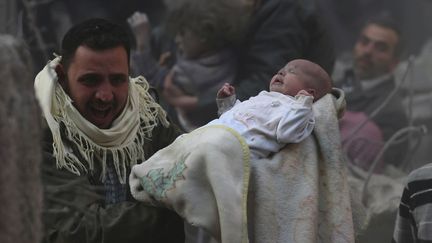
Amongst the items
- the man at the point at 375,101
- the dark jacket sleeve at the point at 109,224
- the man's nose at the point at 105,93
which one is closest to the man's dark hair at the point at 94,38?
the man's nose at the point at 105,93

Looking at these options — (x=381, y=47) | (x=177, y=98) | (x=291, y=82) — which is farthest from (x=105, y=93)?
(x=381, y=47)

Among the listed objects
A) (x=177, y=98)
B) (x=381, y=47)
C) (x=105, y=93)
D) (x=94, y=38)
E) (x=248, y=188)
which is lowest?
(x=177, y=98)

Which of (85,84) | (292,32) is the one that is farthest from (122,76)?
(292,32)

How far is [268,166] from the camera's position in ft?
12.3

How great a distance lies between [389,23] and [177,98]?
4.80ft

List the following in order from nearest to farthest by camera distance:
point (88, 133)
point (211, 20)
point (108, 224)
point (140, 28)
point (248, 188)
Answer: point (248, 188), point (108, 224), point (88, 133), point (211, 20), point (140, 28)

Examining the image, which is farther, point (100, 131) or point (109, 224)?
point (100, 131)

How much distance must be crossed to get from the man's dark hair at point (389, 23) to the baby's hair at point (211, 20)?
32.2 inches

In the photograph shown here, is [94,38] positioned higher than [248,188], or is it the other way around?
[94,38]

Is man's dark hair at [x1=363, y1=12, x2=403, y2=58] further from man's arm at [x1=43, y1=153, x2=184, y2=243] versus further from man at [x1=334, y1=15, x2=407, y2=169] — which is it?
man's arm at [x1=43, y1=153, x2=184, y2=243]

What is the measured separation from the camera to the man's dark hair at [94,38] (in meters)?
4.15

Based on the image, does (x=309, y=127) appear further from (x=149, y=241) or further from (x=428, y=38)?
(x=428, y=38)

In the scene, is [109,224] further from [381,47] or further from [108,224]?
[381,47]

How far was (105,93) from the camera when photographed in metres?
4.09
